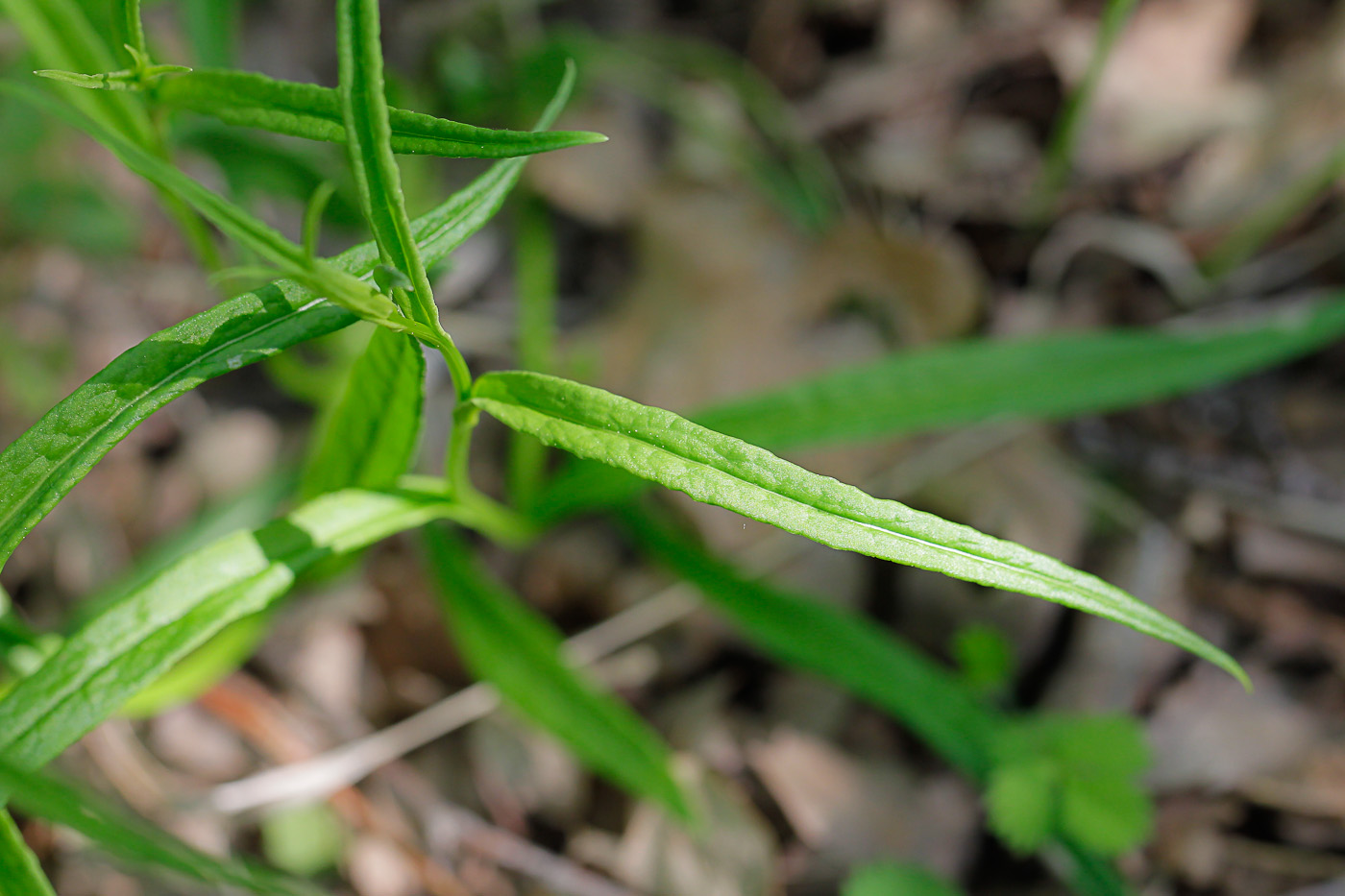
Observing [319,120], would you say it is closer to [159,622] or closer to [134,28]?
[134,28]

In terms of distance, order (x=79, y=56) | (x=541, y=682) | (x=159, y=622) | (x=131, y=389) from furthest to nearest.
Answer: (x=541, y=682) → (x=79, y=56) → (x=159, y=622) → (x=131, y=389)

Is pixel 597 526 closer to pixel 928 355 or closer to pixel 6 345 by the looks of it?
pixel 928 355

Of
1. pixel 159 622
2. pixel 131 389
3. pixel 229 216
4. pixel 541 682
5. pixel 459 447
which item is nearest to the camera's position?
pixel 229 216

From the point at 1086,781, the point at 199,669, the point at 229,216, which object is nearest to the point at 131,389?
the point at 229,216

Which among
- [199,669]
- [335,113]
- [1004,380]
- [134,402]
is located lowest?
[1004,380]

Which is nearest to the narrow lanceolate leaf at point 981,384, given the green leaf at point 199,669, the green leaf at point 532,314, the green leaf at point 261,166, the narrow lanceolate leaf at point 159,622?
the green leaf at point 532,314

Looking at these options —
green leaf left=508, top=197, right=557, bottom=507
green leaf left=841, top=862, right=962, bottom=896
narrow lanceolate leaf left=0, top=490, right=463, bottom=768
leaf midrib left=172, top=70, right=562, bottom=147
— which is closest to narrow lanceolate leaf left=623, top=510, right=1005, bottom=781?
green leaf left=841, top=862, right=962, bottom=896

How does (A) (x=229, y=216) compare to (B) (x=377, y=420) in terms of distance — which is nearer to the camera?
(A) (x=229, y=216)
